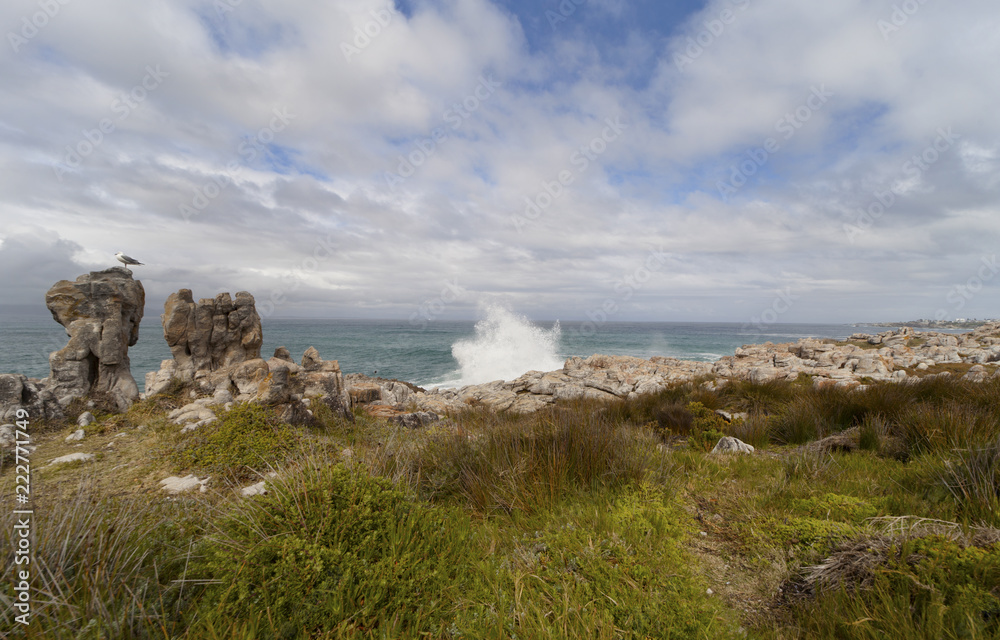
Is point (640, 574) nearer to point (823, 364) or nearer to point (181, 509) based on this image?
point (181, 509)

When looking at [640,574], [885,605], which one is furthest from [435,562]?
[885,605]

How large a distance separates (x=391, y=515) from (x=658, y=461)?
123 inches

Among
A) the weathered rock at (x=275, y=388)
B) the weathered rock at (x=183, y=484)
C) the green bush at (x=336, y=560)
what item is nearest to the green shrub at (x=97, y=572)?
the green bush at (x=336, y=560)

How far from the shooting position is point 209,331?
12.3 metres

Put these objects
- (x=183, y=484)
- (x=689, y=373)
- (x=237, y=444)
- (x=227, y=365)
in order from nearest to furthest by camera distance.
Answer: (x=183, y=484) < (x=237, y=444) < (x=227, y=365) < (x=689, y=373)

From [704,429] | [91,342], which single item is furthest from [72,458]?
[704,429]

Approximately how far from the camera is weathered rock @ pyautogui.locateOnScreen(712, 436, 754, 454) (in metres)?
5.78

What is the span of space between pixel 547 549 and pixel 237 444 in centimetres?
525

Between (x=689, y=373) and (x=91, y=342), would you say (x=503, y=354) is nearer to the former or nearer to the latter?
(x=689, y=373)

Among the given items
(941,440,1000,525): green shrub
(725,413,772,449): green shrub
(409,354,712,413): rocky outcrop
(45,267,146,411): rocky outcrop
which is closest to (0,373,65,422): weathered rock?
(45,267,146,411): rocky outcrop

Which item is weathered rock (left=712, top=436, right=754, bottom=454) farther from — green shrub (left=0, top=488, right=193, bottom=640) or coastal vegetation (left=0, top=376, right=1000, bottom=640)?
green shrub (left=0, top=488, right=193, bottom=640)

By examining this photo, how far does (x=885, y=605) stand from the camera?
1.97 m

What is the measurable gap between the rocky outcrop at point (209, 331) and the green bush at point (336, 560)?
1084 centimetres

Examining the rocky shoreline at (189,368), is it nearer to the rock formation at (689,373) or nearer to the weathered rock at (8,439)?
the rock formation at (689,373)
